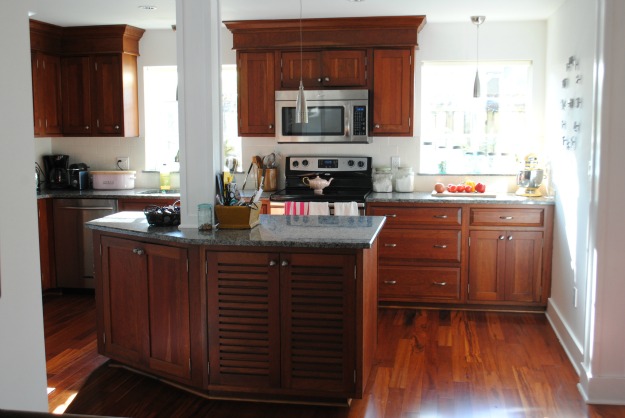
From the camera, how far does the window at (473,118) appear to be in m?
6.01

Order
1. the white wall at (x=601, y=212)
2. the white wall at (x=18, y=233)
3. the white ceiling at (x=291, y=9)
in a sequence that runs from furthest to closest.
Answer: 1. the white ceiling at (x=291, y=9)
2. the white wall at (x=601, y=212)
3. the white wall at (x=18, y=233)

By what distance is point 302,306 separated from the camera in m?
3.54

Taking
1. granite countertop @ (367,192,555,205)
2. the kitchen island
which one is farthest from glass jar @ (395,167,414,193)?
the kitchen island

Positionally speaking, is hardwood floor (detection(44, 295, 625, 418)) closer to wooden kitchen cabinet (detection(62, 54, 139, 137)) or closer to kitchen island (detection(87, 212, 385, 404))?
kitchen island (detection(87, 212, 385, 404))

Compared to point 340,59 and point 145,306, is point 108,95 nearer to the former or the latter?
point 340,59

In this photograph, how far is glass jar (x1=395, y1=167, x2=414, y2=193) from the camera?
600cm

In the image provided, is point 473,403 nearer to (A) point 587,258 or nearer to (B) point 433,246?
(A) point 587,258

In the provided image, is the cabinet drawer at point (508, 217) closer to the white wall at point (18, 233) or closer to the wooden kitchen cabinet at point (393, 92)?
the wooden kitchen cabinet at point (393, 92)

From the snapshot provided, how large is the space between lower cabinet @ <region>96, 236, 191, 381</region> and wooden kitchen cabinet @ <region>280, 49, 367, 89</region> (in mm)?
2481

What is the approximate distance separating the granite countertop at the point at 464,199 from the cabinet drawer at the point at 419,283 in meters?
0.54

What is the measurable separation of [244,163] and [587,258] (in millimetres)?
3332

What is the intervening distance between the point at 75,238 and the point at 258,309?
294 cm

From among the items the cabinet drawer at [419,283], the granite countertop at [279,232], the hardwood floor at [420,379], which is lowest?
the hardwood floor at [420,379]

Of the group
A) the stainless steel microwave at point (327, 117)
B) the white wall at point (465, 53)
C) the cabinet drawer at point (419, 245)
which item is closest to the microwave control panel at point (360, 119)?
the stainless steel microwave at point (327, 117)
